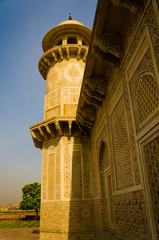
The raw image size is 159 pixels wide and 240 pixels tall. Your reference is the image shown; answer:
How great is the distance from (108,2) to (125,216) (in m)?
4.03

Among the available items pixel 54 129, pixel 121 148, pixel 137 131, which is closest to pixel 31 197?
pixel 54 129

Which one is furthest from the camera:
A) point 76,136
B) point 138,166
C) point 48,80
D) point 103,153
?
point 48,80

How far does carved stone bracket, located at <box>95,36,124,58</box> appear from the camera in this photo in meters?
4.30

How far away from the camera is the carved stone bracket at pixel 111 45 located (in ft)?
14.1

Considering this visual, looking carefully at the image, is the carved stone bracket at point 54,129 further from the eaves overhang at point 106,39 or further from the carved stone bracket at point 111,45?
the carved stone bracket at point 111,45

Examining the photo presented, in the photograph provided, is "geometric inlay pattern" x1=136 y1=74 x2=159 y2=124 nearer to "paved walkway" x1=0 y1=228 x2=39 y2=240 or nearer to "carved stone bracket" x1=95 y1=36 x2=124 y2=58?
"carved stone bracket" x1=95 y1=36 x2=124 y2=58

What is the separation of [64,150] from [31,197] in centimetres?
2579

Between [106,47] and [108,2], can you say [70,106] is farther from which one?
[108,2]

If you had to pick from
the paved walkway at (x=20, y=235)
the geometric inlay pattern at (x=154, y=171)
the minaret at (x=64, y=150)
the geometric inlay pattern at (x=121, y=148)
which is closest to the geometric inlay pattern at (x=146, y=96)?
the geometric inlay pattern at (x=154, y=171)

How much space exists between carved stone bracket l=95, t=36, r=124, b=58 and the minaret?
4.72 metres

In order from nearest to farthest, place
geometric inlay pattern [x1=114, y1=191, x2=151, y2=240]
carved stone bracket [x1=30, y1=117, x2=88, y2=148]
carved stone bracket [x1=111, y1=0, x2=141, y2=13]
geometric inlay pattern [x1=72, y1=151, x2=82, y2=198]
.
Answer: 1. geometric inlay pattern [x1=114, y1=191, x2=151, y2=240]
2. carved stone bracket [x1=111, y1=0, x2=141, y2=13]
3. geometric inlay pattern [x1=72, y1=151, x2=82, y2=198]
4. carved stone bracket [x1=30, y1=117, x2=88, y2=148]

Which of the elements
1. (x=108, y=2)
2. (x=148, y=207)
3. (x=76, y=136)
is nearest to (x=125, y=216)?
(x=148, y=207)

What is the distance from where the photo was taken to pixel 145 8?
3100 millimetres

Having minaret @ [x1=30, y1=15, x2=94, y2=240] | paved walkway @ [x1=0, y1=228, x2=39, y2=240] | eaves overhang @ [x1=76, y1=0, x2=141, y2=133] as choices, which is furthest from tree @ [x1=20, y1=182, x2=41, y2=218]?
eaves overhang @ [x1=76, y1=0, x2=141, y2=133]
